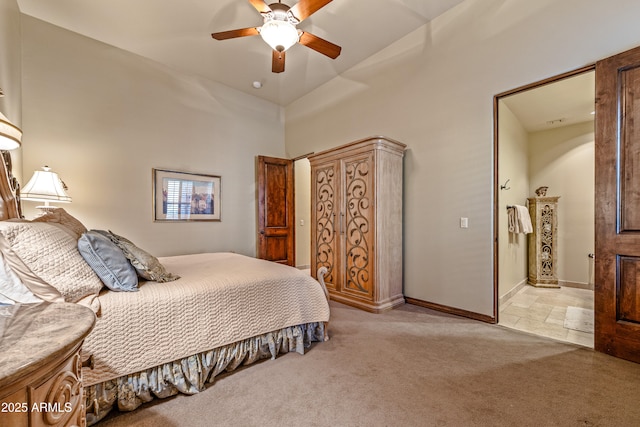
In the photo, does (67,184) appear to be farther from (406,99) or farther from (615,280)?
(615,280)

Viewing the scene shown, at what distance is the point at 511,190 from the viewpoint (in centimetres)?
400

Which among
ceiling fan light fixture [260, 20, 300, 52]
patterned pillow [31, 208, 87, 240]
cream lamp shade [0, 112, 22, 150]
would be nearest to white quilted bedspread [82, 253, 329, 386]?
patterned pillow [31, 208, 87, 240]

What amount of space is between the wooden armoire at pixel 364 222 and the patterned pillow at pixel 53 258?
7.94ft

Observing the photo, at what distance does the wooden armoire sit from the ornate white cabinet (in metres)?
2.63

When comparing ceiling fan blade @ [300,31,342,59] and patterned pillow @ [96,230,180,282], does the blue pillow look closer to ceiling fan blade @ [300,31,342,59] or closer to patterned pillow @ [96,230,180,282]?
patterned pillow @ [96,230,180,282]

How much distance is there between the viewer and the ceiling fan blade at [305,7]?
2.20 m

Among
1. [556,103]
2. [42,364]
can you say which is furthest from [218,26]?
[556,103]

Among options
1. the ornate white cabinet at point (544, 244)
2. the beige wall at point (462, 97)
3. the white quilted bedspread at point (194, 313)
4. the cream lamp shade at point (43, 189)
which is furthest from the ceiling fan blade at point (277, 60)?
the ornate white cabinet at point (544, 244)

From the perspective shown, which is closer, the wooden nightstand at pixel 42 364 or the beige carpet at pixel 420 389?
the wooden nightstand at pixel 42 364

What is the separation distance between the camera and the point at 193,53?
147 inches

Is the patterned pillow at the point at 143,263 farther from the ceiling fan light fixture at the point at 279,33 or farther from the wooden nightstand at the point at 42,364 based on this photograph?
the ceiling fan light fixture at the point at 279,33

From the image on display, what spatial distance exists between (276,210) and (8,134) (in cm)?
377

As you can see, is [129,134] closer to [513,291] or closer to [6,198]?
[6,198]

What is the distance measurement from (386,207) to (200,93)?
3.35 meters
